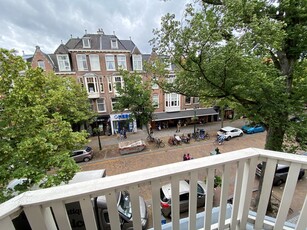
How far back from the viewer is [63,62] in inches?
637

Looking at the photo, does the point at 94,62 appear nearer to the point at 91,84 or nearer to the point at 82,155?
the point at 91,84

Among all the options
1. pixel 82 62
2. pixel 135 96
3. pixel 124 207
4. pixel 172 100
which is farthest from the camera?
pixel 172 100

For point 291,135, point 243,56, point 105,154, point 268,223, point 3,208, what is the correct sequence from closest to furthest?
point 3,208 → point 268,223 → point 243,56 → point 291,135 → point 105,154

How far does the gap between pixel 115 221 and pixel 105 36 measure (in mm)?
19900

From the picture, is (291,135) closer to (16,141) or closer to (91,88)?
(16,141)

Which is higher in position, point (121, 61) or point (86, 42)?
point (86, 42)

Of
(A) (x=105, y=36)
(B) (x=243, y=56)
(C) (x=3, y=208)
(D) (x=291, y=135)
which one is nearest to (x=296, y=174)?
(C) (x=3, y=208)

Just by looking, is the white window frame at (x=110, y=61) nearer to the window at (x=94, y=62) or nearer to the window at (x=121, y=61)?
the window at (x=121, y=61)

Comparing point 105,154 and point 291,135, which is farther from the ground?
point 291,135

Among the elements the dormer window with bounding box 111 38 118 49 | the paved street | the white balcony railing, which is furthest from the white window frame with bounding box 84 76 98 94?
the white balcony railing

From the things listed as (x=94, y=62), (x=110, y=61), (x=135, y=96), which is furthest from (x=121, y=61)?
(x=135, y=96)

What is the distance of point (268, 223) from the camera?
1.60 m

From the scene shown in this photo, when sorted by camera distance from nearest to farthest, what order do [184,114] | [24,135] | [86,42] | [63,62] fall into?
[24,135] < [63,62] < [86,42] < [184,114]

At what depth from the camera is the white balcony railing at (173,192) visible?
0.96m
